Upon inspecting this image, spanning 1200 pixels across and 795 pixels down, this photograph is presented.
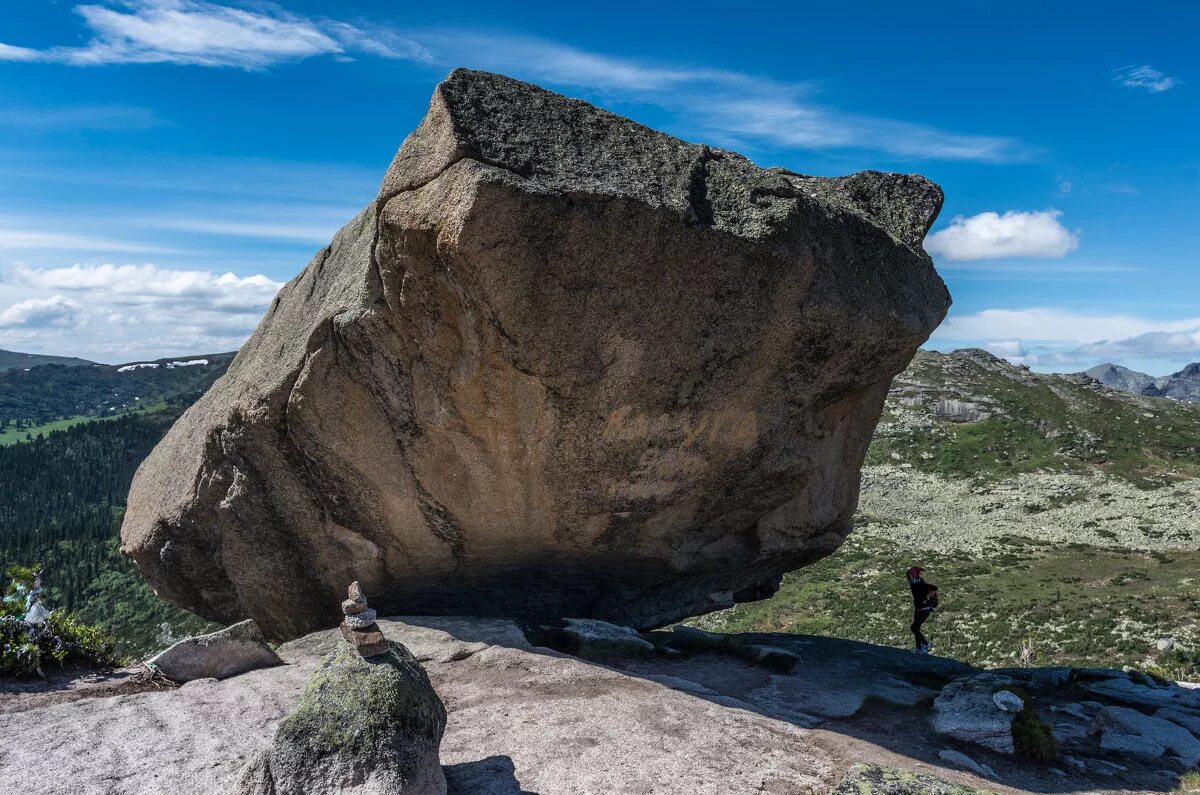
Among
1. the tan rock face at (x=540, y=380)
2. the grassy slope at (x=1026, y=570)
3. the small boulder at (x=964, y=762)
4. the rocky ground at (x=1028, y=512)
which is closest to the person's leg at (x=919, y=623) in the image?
the tan rock face at (x=540, y=380)

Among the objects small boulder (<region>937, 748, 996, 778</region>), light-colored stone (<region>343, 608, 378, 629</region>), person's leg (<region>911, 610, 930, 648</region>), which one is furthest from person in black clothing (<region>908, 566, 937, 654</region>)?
light-colored stone (<region>343, 608, 378, 629</region>)

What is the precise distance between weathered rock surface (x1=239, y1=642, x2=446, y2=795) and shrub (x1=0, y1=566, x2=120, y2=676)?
751cm

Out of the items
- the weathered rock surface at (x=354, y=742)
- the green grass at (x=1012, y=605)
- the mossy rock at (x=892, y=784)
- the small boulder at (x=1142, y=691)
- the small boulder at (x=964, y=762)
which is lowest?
the green grass at (x=1012, y=605)

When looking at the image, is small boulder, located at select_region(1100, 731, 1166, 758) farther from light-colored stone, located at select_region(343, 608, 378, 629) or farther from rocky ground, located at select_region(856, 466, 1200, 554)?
rocky ground, located at select_region(856, 466, 1200, 554)

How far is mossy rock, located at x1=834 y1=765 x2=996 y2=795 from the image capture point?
8.91 m

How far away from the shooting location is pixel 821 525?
61.8 ft

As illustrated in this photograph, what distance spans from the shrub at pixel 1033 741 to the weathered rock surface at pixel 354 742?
28.2ft

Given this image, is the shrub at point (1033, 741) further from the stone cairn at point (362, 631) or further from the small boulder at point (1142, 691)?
the stone cairn at point (362, 631)

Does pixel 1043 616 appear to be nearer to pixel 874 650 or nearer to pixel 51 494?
pixel 874 650

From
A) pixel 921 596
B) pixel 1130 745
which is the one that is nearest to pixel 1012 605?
pixel 921 596

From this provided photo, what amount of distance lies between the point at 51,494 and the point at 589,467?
195 m

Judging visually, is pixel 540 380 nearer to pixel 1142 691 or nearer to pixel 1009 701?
pixel 1009 701

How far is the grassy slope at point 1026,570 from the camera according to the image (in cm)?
3247

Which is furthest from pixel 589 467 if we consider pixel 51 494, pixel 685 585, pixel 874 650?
pixel 51 494
